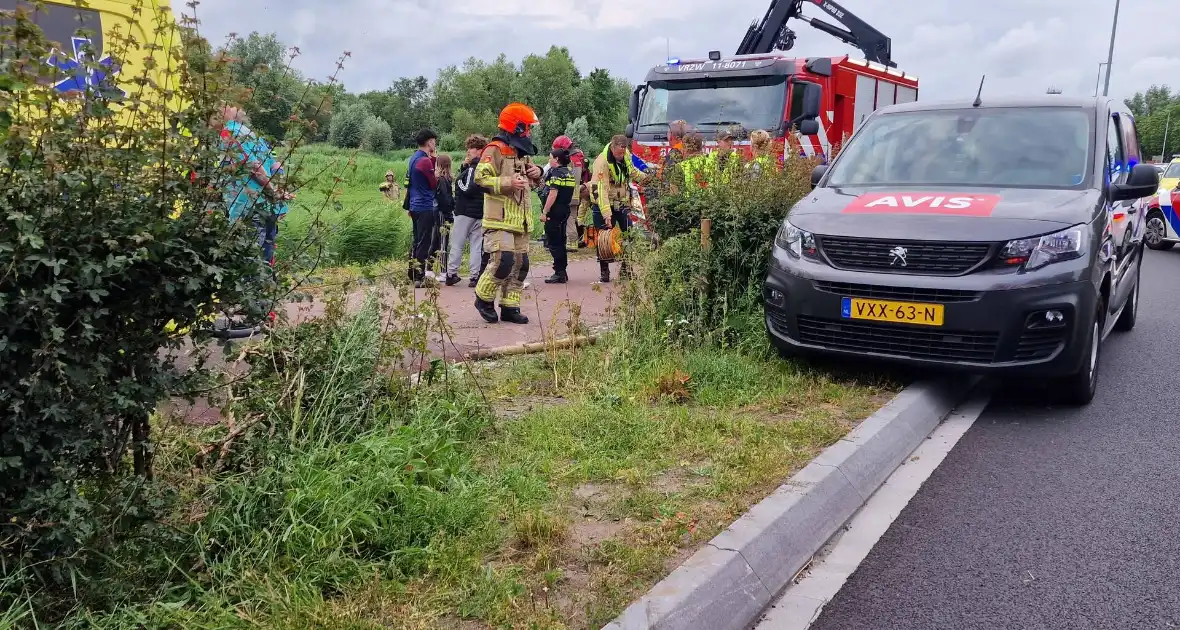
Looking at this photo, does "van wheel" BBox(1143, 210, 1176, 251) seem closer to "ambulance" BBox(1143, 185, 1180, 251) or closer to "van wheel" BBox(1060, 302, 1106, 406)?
"ambulance" BBox(1143, 185, 1180, 251)

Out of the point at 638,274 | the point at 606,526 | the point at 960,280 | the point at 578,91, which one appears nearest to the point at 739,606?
the point at 606,526

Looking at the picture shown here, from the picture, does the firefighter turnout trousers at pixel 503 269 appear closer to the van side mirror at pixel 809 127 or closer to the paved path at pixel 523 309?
the paved path at pixel 523 309

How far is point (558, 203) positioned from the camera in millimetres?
11297

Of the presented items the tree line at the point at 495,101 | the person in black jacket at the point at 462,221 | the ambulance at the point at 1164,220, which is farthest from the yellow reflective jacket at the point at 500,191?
the tree line at the point at 495,101

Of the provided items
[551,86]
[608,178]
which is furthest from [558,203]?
[551,86]

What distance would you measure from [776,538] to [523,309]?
5.94 metres

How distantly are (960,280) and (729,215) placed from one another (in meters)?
1.97

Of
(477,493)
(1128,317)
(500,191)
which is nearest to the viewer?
(477,493)

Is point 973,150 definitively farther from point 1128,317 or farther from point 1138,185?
point 1128,317

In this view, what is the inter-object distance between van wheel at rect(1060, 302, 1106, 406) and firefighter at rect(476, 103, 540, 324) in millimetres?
4448

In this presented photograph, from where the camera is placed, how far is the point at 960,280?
17.2 ft

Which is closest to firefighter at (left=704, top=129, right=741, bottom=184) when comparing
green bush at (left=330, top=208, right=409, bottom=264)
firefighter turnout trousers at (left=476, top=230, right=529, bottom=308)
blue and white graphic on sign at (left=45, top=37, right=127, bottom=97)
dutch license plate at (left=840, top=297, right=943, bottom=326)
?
dutch license plate at (left=840, top=297, right=943, bottom=326)

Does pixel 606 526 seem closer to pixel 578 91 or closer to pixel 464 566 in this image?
pixel 464 566

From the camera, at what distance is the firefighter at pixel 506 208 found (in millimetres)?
8102
